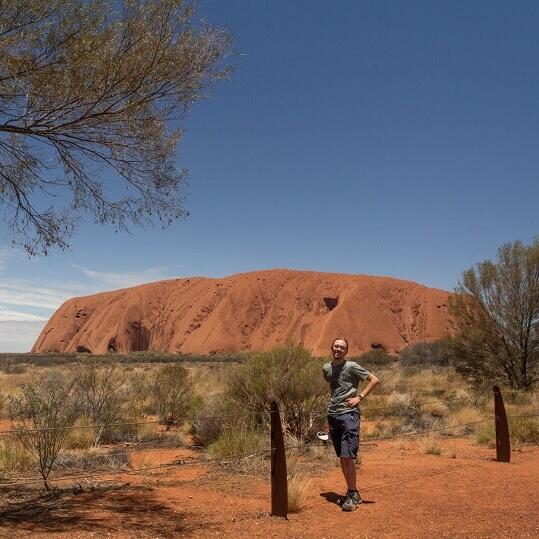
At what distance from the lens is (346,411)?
6273mm

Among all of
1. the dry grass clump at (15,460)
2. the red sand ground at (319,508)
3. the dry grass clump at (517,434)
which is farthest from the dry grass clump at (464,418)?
the dry grass clump at (15,460)

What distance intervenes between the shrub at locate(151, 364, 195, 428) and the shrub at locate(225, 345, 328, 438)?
13.8ft

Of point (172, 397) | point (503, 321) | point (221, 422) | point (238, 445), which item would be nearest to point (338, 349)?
point (238, 445)

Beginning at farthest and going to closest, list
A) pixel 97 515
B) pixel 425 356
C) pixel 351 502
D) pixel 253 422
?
pixel 425 356
pixel 253 422
pixel 351 502
pixel 97 515

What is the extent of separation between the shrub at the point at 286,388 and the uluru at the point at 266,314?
5609cm

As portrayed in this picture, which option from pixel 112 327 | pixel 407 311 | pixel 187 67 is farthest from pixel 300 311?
pixel 187 67

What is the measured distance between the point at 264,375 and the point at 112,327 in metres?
84.9

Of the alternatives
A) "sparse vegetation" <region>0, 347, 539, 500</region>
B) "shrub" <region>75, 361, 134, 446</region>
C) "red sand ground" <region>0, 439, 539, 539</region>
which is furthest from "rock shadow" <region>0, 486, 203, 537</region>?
"shrub" <region>75, 361, 134, 446</region>

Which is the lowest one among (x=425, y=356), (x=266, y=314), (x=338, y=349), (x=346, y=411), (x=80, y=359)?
(x=346, y=411)

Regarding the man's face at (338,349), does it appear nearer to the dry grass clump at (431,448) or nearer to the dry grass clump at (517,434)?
the dry grass clump at (431,448)

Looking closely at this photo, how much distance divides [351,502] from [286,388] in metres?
4.45

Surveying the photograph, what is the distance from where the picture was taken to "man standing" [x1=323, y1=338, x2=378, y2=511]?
20.1ft

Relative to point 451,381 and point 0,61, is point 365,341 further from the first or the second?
point 0,61

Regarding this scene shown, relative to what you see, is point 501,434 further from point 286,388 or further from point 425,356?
point 425,356
